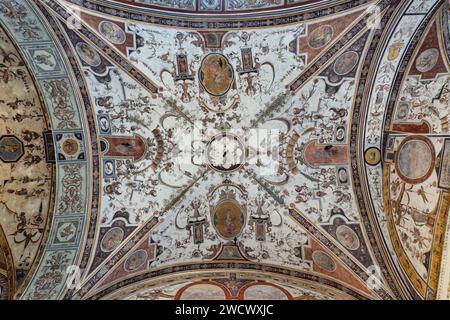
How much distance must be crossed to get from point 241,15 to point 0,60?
567 cm

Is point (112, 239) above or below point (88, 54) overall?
below

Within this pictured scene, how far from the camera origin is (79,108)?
942 cm

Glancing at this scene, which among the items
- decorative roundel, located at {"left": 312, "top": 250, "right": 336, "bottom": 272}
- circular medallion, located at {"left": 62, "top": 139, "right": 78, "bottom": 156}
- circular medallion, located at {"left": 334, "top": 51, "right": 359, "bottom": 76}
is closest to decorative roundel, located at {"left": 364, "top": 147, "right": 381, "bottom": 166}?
circular medallion, located at {"left": 334, "top": 51, "right": 359, "bottom": 76}

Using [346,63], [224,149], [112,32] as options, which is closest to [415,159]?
[346,63]

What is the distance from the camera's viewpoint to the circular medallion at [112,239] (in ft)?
32.3

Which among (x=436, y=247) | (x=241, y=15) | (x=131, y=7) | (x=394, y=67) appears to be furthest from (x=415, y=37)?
(x=131, y=7)

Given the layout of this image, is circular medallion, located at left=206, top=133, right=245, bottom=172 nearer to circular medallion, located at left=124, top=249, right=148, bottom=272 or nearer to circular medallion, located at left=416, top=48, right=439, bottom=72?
circular medallion, located at left=124, top=249, right=148, bottom=272

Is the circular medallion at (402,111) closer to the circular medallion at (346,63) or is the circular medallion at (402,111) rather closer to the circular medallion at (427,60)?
the circular medallion at (427,60)

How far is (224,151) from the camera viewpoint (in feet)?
34.8

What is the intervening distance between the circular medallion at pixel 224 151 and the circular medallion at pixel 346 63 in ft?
10.4

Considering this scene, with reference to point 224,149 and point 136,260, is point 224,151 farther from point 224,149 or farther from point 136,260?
point 136,260

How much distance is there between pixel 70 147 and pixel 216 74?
4.16m

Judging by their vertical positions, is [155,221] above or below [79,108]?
below
